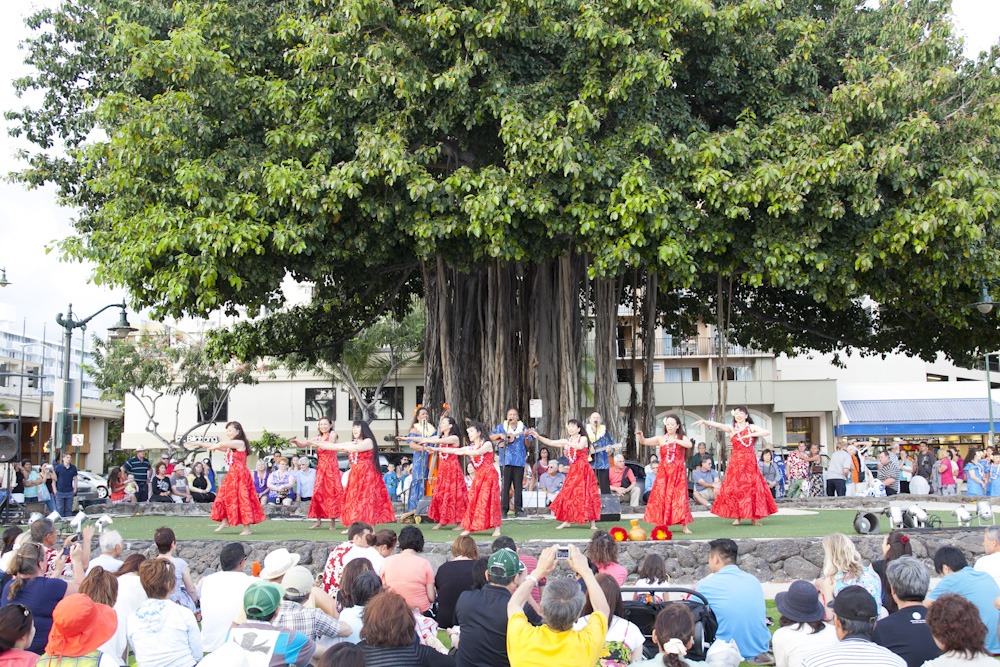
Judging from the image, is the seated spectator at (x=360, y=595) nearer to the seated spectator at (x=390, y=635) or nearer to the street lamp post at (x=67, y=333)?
the seated spectator at (x=390, y=635)

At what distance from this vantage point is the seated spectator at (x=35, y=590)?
5.46 m

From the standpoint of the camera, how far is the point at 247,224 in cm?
1316

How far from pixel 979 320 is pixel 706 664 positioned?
16.5m

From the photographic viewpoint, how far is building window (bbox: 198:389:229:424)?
33366 millimetres

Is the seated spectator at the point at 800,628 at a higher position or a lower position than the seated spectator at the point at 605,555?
lower

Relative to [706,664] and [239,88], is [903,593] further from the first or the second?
[239,88]

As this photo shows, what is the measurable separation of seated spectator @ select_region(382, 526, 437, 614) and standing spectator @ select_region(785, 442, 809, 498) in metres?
13.9

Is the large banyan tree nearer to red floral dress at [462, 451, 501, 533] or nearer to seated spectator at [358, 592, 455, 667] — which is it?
red floral dress at [462, 451, 501, 533]

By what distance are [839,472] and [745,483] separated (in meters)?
6.71

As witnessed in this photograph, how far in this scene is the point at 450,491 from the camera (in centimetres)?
1226

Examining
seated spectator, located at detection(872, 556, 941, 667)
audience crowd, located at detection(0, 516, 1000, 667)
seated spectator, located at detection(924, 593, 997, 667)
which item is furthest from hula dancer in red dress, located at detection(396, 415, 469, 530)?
seated spectator, located at detection(924, 593, 997, 667)

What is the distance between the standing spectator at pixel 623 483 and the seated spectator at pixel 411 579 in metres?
9.69

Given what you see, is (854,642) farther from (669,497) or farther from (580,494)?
(580,494)

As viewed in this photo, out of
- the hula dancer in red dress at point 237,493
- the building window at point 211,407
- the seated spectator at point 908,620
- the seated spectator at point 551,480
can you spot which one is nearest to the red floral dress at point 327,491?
the hula dancer in red dress at point 237,493
